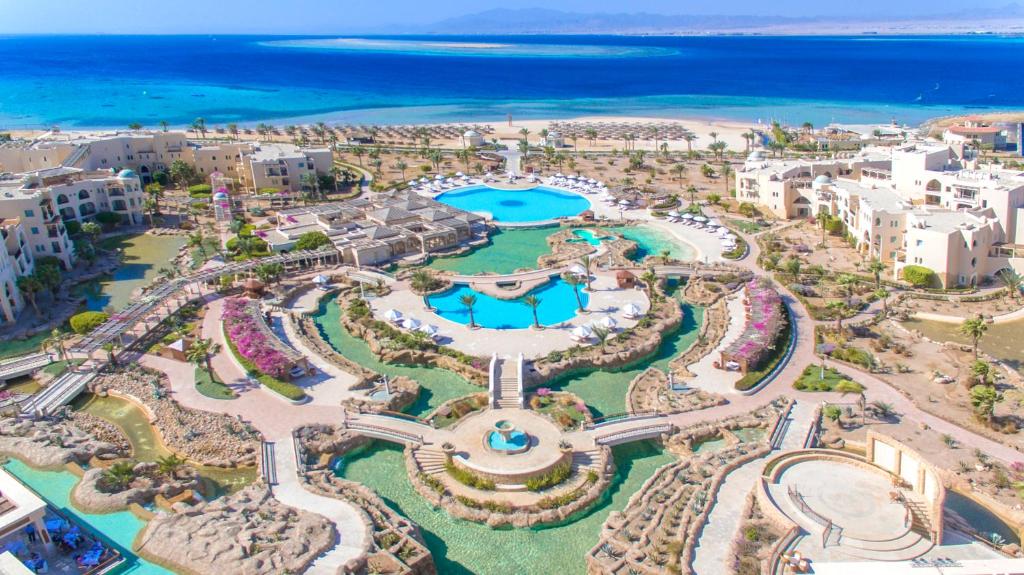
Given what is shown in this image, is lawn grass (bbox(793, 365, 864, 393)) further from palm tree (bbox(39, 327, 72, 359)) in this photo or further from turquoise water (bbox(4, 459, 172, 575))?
palm tree (bbox(39, 327, 72, 359))

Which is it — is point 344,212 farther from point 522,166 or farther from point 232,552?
point 232,552

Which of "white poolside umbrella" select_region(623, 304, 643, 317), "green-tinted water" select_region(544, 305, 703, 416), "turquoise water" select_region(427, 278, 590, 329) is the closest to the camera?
"green-tinted water" select_region(544, 305, 703, 416)

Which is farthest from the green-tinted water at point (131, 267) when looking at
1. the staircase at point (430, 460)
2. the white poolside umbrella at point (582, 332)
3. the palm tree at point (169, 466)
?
the white poolside umbrella at point (582, 332)

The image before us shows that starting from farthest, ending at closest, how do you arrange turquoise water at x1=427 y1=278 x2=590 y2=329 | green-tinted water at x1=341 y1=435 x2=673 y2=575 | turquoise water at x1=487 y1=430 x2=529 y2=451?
turquoise water at x1=427 y1=278 x2=590 y2=329 < turquoise water at x1=487 y1=430 x2=529 y2=451 < green-tinted water at x1=341 y1=435 x2=673 y2=575

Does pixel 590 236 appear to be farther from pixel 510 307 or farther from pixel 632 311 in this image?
pixel 632 311

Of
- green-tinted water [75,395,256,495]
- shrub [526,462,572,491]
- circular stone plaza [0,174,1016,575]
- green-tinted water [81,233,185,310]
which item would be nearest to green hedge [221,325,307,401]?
circular stone plaza [0,174,1016,575]

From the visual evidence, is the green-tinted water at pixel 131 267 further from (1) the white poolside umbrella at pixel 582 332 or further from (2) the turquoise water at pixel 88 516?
(1) the white poolside umbrella at pixel 582 332
